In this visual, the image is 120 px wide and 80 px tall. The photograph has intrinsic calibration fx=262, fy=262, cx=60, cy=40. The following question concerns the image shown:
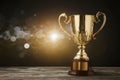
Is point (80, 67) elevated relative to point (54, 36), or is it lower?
lower

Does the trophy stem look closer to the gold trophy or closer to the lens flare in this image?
the gold trophy

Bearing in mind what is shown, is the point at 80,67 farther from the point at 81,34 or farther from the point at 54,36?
the point at 54,36

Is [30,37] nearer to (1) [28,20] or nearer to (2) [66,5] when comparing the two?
(1) [28,20]

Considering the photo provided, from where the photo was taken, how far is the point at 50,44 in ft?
7.39

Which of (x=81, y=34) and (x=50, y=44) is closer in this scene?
(x=81, y=34)

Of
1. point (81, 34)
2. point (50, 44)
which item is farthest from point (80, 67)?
point (50, 44)

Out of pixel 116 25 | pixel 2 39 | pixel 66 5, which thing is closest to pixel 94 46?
pixel 116 25

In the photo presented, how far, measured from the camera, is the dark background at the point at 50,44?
2236 millimetres

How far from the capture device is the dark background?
2236mm

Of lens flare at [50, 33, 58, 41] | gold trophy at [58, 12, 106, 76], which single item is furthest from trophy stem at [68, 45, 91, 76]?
lens flare at [50, 33, 58, 41]

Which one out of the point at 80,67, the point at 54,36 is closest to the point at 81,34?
the point at 80,67

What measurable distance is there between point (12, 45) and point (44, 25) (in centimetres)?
32

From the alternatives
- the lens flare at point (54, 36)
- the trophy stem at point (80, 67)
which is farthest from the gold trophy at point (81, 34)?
the lens flare at point (54, 36)

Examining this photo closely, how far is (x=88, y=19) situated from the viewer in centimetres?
156
